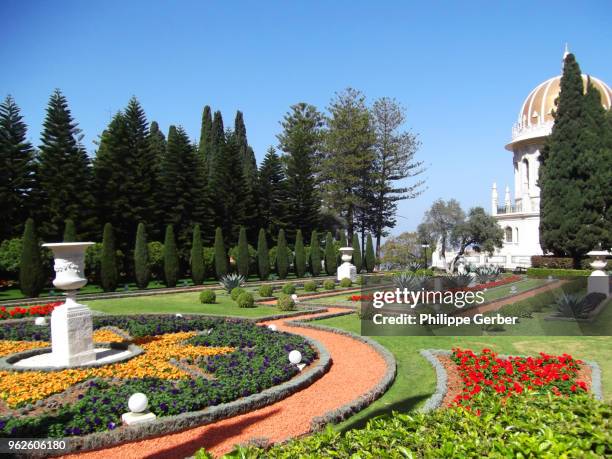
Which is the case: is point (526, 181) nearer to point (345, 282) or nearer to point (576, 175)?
point (576, 175)

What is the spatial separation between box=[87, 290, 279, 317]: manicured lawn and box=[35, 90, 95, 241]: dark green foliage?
860 centimetres

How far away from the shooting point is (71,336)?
8445 mm

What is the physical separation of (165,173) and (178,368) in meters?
25.2

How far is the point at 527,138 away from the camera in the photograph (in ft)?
151

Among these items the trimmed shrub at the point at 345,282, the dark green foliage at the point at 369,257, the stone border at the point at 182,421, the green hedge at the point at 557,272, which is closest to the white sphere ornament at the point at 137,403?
the stone border at the point at 182,421

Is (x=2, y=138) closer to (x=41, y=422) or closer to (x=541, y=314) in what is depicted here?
(x=41, y=422)

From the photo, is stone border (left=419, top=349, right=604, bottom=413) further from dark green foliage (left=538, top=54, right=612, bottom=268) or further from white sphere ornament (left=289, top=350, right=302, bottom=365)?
dark green foliage (left=538, top=54, right=612, bottom=268)

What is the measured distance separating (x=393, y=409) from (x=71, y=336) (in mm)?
5631

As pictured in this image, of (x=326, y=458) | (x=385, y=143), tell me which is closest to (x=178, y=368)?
(x=326, y=458)

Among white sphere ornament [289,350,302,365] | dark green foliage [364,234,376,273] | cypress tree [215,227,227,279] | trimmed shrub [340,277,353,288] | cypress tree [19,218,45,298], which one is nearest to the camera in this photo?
white sphere ornament [289,350,302,365]

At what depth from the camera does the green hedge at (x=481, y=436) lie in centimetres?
312

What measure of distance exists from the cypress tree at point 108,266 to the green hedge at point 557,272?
75.3ft

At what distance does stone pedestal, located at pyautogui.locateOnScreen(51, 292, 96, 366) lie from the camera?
27.6 feet

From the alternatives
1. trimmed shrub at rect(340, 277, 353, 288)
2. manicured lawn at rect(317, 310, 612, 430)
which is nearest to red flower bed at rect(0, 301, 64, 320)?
manicured lawn at rect(317, 310, 612, 430)
